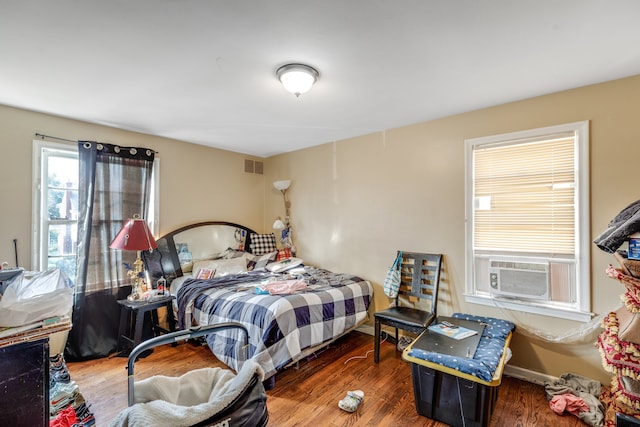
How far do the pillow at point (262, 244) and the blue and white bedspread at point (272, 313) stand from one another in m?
0.93

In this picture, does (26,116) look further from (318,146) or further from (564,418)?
(564,418)

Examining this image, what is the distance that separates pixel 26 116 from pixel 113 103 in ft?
2.89

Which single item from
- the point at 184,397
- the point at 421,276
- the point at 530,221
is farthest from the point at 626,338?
the point at 184,397

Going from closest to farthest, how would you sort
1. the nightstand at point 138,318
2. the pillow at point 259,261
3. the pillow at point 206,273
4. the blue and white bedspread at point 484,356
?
the blue and white bedspread at point 484,356, the nightstand at point 138,318, the pillow at point 206,273, the pillow at point 259,261

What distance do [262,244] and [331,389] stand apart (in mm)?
2445

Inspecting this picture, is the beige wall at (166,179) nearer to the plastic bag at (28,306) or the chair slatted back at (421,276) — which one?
the plastic bag at (28,306)

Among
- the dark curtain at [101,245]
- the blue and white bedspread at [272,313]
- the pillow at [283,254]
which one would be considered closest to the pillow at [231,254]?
the pillow at [283,254]

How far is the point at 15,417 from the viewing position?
1301 millimetres

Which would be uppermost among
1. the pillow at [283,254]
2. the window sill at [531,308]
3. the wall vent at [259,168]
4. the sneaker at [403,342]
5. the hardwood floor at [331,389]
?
the wall vent at [259,168]

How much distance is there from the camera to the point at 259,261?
3977 millimetres

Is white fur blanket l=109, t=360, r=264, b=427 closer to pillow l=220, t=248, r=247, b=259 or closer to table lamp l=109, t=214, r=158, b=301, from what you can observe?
table lamp l=109, t=214, r=158, b=301

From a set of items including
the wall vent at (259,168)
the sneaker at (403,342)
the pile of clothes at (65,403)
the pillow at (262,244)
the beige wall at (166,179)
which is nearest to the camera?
the pile of clothes at (65,403)

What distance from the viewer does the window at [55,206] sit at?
8.88ft

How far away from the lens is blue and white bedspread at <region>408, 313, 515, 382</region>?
69.9 inches
